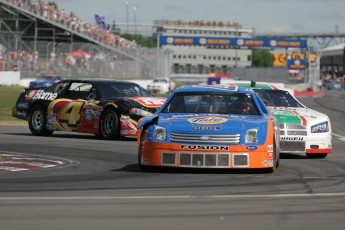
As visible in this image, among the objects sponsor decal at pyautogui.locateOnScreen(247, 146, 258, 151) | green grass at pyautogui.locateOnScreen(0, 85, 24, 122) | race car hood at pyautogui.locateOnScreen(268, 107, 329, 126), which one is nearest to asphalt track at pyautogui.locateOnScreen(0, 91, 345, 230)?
sponsor decal at pyautogui.locateOnScreen(247, 146, 258, 151)

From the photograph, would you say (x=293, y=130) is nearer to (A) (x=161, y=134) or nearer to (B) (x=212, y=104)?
(B) (x=212, y=104)

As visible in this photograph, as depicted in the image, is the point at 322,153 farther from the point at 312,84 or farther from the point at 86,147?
the point at 312,84

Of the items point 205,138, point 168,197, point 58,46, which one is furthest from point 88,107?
point 58,46

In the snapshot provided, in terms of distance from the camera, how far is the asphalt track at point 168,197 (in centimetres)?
729

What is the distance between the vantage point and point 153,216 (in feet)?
24.9

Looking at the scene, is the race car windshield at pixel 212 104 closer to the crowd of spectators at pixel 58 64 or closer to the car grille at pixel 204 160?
the car grille at pixel 204 160

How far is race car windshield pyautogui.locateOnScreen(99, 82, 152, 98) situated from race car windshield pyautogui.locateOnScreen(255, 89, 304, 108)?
361cm

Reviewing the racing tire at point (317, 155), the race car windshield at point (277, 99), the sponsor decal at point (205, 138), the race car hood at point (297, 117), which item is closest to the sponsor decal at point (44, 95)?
the race car windshield at point (277, 99)

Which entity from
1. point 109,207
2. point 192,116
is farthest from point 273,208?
point 192,116

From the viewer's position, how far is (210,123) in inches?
443

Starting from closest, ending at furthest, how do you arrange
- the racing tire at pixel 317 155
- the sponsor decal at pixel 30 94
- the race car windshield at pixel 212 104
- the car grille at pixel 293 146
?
1. the race car windshield at pixel 212 104
2. the car grille at pixel 293 146
3. the racing tire at pixel 317 155
4. the sponsor decal at pixel 30 94

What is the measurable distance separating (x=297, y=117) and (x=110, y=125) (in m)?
4.78

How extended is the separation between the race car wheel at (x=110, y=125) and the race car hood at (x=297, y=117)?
383 centimetres

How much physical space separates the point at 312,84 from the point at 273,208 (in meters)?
76.0
